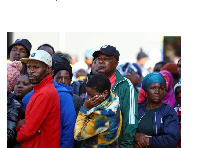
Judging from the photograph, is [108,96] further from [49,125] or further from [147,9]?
[147,9]

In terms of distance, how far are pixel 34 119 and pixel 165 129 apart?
1.69 m

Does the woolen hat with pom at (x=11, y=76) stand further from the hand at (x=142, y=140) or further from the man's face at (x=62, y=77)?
the hand at (x=142, y=140)

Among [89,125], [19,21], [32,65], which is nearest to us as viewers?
[89,125]

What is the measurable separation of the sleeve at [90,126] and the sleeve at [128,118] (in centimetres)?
47

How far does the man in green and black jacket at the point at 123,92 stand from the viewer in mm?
3986

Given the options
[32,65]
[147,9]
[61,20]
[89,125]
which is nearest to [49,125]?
[89,125]

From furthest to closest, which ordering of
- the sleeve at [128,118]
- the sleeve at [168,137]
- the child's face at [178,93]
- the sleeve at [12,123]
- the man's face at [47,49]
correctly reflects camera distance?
1. the man's face at [47,49]
2. the child's face at [178,93]
3. the sleeve at [168,137]
4. the sleeve at [128,118]
5. the sleeve at [12,123]

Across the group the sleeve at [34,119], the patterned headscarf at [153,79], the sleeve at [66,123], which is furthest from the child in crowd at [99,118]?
the patterned headscarf at [153,79]

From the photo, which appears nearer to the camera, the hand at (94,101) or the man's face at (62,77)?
the hand at (94,101)

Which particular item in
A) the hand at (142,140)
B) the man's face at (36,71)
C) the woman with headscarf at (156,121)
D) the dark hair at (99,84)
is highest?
the man's face at (36,71)

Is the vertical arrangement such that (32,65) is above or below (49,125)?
above

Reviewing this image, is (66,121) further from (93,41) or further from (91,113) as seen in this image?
(93,41)

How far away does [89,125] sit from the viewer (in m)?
3.57

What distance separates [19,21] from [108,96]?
1465 mm
